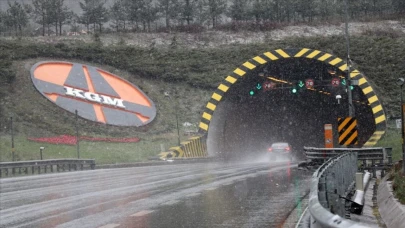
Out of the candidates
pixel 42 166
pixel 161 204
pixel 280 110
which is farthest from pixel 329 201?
pixel 280 110

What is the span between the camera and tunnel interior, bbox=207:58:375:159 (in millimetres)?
49031

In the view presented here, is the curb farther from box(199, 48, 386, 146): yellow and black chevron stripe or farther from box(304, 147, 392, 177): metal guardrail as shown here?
box(199, 48, 386, 146): yellow and black chevron stripe

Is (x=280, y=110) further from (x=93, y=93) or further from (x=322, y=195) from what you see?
(x=322, y=195)

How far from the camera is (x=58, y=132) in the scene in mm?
52625

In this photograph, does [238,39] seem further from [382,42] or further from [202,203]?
[202,203]

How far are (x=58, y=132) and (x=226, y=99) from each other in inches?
530

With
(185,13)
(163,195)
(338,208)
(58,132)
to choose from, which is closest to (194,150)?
(58,132)

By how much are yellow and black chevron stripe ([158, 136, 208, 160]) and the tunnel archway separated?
0.71 metres

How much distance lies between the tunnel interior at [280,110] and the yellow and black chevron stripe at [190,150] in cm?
70

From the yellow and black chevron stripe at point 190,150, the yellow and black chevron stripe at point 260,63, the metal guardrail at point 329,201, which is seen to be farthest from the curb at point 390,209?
the yellow and black chevron stripe at point 190,150

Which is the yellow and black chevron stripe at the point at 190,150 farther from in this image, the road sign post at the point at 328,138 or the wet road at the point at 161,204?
the wet road at the point at 161,204

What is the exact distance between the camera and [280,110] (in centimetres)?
6053

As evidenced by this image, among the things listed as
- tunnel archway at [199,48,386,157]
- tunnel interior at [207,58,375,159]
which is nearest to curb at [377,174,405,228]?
tunnel archway at [199,48,386,157]

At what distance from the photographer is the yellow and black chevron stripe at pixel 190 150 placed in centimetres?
4869
